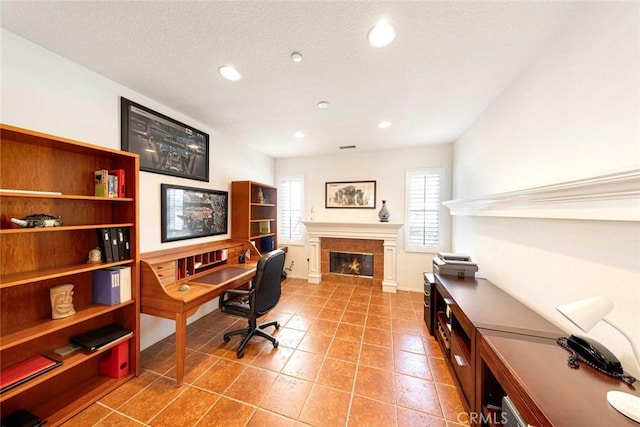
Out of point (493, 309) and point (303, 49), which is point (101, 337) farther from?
point (493, 309)

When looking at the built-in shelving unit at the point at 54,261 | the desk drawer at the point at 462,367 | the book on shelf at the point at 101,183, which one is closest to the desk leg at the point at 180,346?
the built-in shelving unit at the point at 54,261

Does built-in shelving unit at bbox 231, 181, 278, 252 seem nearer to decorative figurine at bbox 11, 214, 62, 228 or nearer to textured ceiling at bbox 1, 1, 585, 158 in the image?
textured ceiling at bbox 1, 1, 585, 158

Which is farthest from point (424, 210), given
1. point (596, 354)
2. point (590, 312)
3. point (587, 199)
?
point (590, 312)

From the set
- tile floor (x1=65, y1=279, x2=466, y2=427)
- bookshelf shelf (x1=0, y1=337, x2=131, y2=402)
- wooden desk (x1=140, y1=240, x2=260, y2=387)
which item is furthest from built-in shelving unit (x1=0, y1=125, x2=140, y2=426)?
tile floor (x1=65, y1=279, x2=466, y2=427)

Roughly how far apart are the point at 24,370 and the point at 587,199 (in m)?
3.33

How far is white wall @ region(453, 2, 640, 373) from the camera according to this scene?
98 centimetres

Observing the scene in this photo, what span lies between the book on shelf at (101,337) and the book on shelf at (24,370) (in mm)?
162

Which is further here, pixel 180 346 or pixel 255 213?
pixel 255 213

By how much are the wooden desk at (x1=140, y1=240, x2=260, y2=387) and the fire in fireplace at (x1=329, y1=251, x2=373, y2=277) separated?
1.92 metres

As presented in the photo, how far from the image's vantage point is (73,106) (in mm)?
1728

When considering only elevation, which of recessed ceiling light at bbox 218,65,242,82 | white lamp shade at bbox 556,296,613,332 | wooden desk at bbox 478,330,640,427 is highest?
recessed ceiling light at bbox 218,65,242,82

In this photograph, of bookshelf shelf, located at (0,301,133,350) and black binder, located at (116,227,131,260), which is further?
black binder, located at (116,227,131,260)

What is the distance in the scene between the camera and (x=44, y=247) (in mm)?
1524

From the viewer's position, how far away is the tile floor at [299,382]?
1496mm
